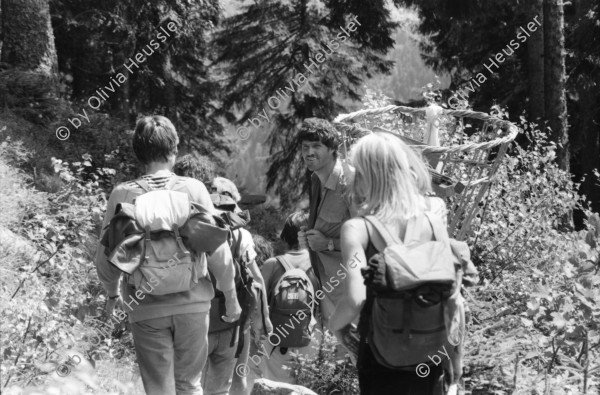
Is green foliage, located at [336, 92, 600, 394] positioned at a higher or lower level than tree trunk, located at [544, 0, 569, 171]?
lower

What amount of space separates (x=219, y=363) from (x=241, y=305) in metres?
0.33

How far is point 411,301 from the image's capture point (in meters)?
2.77

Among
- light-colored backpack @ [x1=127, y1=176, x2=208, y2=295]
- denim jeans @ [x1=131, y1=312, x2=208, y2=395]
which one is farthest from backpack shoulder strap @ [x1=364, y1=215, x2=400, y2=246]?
denim jeans @ [x1=131, y1=312, x2=208, y2=395]

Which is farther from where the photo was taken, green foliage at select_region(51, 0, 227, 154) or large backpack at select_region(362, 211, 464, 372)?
green foliage at select_region(51, 0, 227, 154)

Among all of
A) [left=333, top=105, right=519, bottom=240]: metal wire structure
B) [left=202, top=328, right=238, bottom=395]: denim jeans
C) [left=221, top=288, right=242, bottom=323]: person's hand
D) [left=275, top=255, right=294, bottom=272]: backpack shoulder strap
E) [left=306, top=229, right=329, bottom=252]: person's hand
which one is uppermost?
[left=333, top=105, right=519, bottom=240]: metal wire structure

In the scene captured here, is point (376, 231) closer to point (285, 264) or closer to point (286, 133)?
point (285, 264)

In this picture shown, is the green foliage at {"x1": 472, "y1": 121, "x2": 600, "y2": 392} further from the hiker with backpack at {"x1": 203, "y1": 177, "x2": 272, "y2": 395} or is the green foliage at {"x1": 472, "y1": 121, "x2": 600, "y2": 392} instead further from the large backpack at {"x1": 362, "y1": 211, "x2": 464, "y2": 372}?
the large backpack at {"x1": 362, "y1": 211, "x2": 464, "y2": 372}

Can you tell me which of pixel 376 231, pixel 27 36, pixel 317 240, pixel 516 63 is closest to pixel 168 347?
pixel 376 231

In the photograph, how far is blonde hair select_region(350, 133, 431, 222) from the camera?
2.96 m

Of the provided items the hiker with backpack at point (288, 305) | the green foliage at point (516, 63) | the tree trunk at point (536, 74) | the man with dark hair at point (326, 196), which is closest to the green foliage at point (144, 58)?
the green foliage at point (516, 63)

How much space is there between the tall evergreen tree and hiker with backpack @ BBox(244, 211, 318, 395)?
9115 millimetres

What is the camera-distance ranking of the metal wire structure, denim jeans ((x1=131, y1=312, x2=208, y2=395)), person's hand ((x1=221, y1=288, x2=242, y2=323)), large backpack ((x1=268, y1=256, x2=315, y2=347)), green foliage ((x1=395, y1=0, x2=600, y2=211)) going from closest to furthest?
denim jeans ((x1=131, y1=312, x2=208, y2=395))
person's hand ((x1=221, y1=288, x2=242, y2=323))
the metal wire structure
large backpack ((x1=268, y1=256, x2=315, y2=347))
green foliage ((x1=395, y1=0, x2=600, y2=211))

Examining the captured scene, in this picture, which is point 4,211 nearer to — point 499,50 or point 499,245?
point 499,245

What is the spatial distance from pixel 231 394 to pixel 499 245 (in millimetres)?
3414
